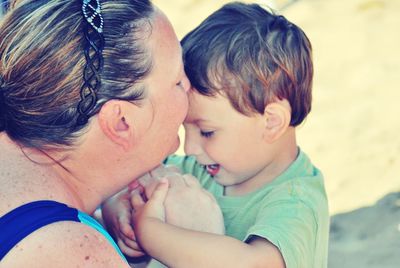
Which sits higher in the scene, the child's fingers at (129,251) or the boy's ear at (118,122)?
the boy's ear at (118,122)

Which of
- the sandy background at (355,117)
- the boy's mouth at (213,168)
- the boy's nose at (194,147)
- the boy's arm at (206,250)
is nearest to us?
the boy's arm at (206,250)

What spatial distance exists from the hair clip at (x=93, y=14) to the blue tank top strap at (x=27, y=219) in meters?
0.52

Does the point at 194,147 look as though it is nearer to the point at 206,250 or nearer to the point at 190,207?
the point at 190,207

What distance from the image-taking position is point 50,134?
2320mm

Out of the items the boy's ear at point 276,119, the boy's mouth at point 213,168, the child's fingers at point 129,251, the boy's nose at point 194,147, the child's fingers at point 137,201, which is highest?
the boy's ear at point 276,119

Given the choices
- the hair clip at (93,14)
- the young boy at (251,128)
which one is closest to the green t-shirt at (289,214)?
the young boy at (251,128)

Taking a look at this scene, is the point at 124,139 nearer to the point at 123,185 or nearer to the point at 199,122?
the point at 123,185

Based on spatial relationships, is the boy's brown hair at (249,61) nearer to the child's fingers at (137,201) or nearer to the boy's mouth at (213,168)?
the boy's mouth at (213,168)

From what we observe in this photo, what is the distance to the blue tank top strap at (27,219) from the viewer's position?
206 cm

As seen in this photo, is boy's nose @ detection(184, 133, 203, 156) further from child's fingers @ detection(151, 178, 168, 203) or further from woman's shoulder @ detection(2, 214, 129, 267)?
woman's shoulder @ detection(2, 214, 129, 267)

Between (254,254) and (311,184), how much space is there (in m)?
0.47

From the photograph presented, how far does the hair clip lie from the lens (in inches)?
88.7

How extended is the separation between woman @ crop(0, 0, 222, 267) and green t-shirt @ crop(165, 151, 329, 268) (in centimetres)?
52

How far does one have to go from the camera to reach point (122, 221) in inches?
114
